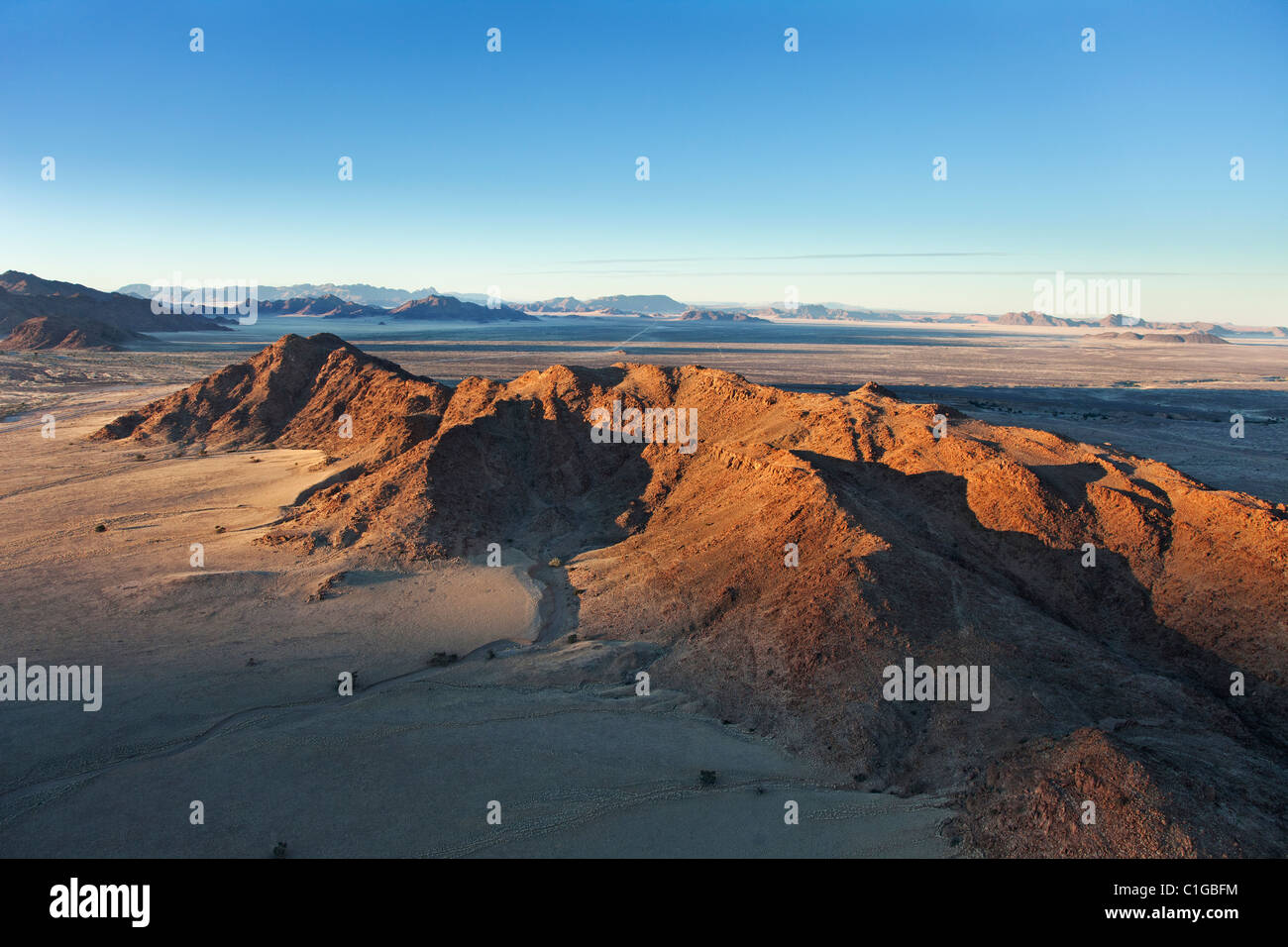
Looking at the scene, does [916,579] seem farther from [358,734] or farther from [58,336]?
[58,336]

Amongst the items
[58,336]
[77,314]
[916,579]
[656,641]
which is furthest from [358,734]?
[77,314]

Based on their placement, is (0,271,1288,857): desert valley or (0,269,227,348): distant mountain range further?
(0,269,227,348): distant mountain range

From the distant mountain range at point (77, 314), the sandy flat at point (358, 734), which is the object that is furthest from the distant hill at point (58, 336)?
the sandy flat at point (358, 734)

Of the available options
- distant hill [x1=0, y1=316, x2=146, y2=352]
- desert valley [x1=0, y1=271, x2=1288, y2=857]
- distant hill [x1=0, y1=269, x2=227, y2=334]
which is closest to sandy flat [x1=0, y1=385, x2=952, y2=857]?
desert valley [x1=0, y1=271, x2=1288, y2=857]

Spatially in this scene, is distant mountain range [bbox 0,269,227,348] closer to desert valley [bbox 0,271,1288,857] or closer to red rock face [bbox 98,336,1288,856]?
desert valley [bbox 0,271,1288,857]

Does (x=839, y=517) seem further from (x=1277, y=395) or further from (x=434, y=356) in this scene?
(x=434, y=356)
